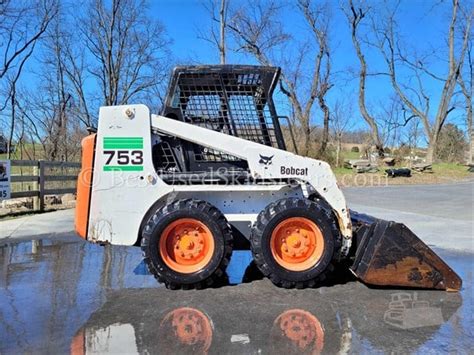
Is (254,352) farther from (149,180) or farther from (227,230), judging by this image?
(149,180)

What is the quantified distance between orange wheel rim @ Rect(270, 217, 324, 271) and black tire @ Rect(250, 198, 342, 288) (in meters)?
0.07

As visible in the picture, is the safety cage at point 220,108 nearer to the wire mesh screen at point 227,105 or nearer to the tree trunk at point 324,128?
the wire mesh screen at point 227,105

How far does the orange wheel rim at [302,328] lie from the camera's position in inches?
142

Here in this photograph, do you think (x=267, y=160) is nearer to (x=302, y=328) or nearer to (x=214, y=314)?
(x=214, y=314)

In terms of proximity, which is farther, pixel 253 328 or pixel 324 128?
pixel 324 128

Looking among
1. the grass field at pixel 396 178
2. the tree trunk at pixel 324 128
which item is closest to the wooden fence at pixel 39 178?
the grass field at pixel 396 178

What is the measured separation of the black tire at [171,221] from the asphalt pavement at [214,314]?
16 cm

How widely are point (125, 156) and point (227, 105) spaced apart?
1.38 metres

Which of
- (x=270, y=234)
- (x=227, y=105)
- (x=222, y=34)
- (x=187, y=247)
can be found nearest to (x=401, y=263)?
(x=270, y=234)

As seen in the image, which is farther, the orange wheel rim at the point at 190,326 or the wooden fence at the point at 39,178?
the wooden fence at the point at 39,178

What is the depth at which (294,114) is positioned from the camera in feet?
105

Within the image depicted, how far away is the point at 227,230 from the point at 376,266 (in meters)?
1.61

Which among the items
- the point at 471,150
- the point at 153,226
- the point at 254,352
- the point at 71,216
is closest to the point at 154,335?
the point at 254,352

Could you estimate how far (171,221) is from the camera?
4914mm
